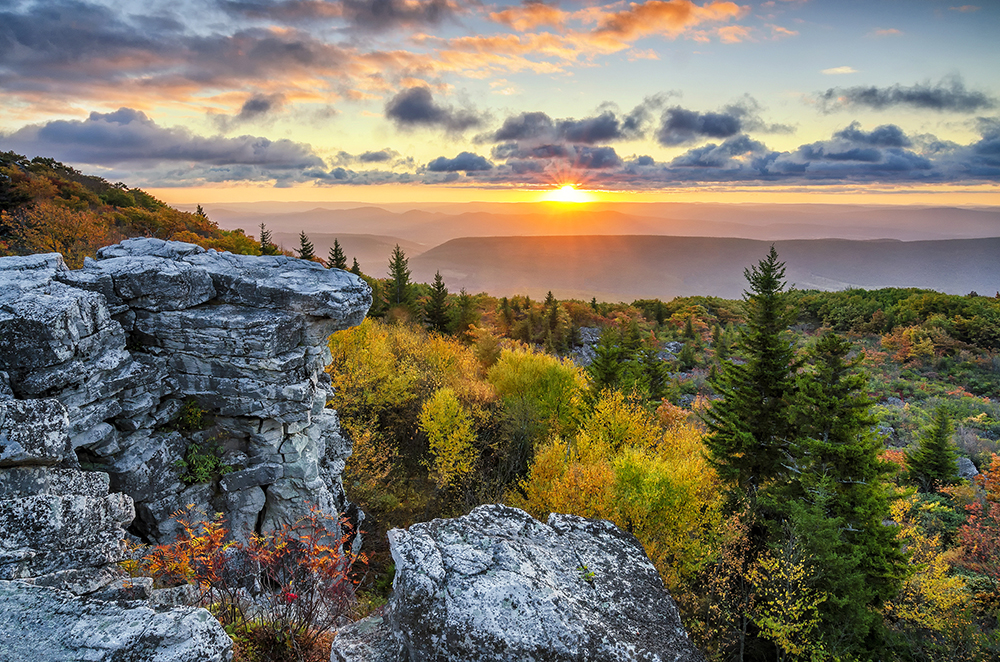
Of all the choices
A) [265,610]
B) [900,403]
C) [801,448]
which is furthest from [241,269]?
[900,403]

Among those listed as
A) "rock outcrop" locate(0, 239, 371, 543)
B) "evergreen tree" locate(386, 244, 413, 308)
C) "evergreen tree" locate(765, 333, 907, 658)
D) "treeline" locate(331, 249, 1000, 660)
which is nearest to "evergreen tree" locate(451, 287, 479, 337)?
"evergreen tree" locate(386, 244, 413, 308)

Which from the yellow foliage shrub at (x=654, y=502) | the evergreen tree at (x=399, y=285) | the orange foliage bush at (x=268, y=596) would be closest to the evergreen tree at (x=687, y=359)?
the evergreen tree at (x=399, y=285)

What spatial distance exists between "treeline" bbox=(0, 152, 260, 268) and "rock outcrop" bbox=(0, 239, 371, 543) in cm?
1645

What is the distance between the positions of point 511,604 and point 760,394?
19356 mm

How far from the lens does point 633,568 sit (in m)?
10.7

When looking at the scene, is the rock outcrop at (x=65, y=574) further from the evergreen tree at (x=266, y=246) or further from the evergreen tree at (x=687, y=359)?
the evergreen tree at (x=687, y=359)

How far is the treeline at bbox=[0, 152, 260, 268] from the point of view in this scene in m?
32.6

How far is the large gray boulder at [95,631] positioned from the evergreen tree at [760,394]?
22.7 m

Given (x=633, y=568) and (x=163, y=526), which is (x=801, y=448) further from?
(x=163, y=526)

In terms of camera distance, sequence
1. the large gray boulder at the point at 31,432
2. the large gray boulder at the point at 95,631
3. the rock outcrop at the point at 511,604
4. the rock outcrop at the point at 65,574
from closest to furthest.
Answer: the large gray boulder at the point at 95,631, the rock outcrop at the point at 65,574, the rock outcrop at the point at 511,604, the large gray boulder at the point at 31,432

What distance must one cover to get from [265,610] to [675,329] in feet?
275

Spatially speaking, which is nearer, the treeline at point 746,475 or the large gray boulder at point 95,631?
the large gray boulder at point 95,631

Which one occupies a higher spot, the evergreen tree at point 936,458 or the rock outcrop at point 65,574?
the rock outcrop at point 65,574

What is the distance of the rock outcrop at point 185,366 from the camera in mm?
14484
